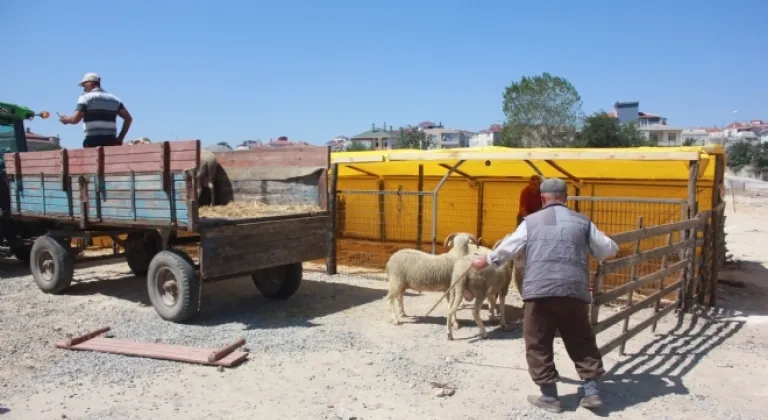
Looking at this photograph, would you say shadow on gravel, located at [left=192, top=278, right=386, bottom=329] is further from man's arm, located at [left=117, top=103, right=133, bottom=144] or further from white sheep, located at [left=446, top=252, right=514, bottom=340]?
man's arm, located at [left=117, top=103, right=133, bottom=144]

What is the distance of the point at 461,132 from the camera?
418 feet

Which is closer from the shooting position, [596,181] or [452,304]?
[452,304]

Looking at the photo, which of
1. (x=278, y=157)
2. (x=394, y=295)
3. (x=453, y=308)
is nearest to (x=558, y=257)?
(x=453, y=308)

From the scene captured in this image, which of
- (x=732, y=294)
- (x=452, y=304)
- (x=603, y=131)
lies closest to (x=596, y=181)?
(x=732, y=294)

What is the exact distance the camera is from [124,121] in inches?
355

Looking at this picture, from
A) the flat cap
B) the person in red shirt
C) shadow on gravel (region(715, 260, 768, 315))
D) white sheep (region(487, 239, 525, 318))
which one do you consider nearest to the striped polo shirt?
white sheep (region(487, 239, 525, 318))

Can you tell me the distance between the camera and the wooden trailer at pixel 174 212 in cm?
705

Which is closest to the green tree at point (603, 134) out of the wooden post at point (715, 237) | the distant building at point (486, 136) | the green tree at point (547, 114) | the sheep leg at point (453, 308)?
the green tree at point (547, 114)

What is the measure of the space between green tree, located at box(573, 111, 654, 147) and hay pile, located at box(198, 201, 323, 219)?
1851 inches

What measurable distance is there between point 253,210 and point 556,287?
514 centimetres

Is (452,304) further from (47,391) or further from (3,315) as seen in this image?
(3,315)

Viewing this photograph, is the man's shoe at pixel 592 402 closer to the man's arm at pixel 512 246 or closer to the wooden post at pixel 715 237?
the man's arm at pixel 512 246

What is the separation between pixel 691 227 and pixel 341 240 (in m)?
7.65

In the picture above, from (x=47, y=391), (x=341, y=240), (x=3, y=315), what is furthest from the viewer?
(x=341, y=240)
